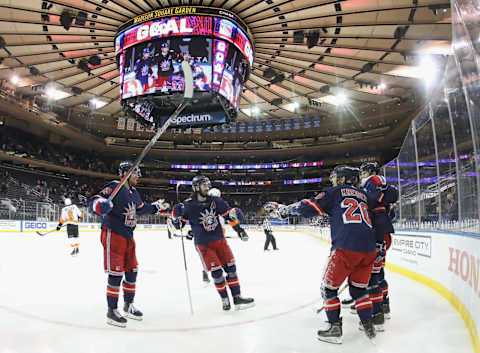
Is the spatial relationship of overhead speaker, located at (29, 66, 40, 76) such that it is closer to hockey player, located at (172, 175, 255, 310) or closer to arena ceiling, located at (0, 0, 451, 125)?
arena ceiling, located at (0, 0, 451, 125)

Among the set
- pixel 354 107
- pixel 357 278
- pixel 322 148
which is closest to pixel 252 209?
pixel 322 148

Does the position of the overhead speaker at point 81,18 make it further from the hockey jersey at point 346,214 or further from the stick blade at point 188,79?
the hockey jersey at point 346,214

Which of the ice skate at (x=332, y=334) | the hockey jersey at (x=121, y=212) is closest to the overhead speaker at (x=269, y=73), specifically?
the hockey jersey at (x=121, y=212)

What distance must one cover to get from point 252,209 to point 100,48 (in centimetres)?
2936

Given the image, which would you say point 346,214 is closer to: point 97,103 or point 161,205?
point 161,205

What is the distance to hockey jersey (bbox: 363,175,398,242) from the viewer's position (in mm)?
3668

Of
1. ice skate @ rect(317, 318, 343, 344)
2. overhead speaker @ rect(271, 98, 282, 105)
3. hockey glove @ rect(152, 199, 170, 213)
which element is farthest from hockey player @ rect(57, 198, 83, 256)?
overhead speaker @ rect(271, 98, 282, 105)

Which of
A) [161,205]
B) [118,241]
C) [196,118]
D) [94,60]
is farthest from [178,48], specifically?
[118,241]

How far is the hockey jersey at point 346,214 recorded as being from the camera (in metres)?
3.19

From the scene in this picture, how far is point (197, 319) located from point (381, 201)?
96.3 inches

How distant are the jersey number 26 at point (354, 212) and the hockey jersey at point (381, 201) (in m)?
0.48

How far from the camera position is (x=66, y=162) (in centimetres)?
3084

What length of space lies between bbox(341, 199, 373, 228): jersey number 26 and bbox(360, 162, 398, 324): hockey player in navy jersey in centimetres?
48

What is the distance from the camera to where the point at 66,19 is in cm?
1084
